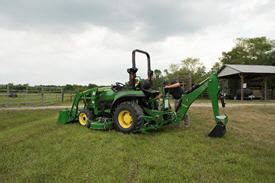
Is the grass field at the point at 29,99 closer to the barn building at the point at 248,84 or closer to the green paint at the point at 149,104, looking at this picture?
the green paint at the point at 149,104

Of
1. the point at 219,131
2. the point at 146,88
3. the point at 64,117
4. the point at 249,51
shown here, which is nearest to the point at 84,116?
the point at 64,117

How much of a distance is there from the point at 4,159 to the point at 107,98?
3425mm

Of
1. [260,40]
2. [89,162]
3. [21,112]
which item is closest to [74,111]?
[89,162]

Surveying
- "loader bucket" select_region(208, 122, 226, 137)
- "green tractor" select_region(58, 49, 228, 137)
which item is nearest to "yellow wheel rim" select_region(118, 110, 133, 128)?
"green tractor" select_region(58, 49, 228, 137)

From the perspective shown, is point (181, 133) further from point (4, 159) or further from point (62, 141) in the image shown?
point (4, 159)

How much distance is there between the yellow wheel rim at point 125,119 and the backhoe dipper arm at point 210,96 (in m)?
1.40

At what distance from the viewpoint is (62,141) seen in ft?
23.2

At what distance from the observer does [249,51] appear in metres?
51.1

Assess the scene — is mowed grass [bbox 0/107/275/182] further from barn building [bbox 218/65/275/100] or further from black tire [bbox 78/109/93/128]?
barn building [bbox 218/65/275/100]

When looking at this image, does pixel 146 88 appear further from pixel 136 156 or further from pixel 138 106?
pixel 136 156

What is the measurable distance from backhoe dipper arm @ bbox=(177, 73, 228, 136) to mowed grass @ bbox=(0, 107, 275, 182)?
50 cm

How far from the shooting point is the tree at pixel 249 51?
153ft

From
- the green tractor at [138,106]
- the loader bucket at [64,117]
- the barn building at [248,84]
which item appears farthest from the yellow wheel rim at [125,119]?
the barn building at [248,84]

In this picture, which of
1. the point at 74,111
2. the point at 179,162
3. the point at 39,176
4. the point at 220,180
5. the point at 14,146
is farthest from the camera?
the point at 74,111
